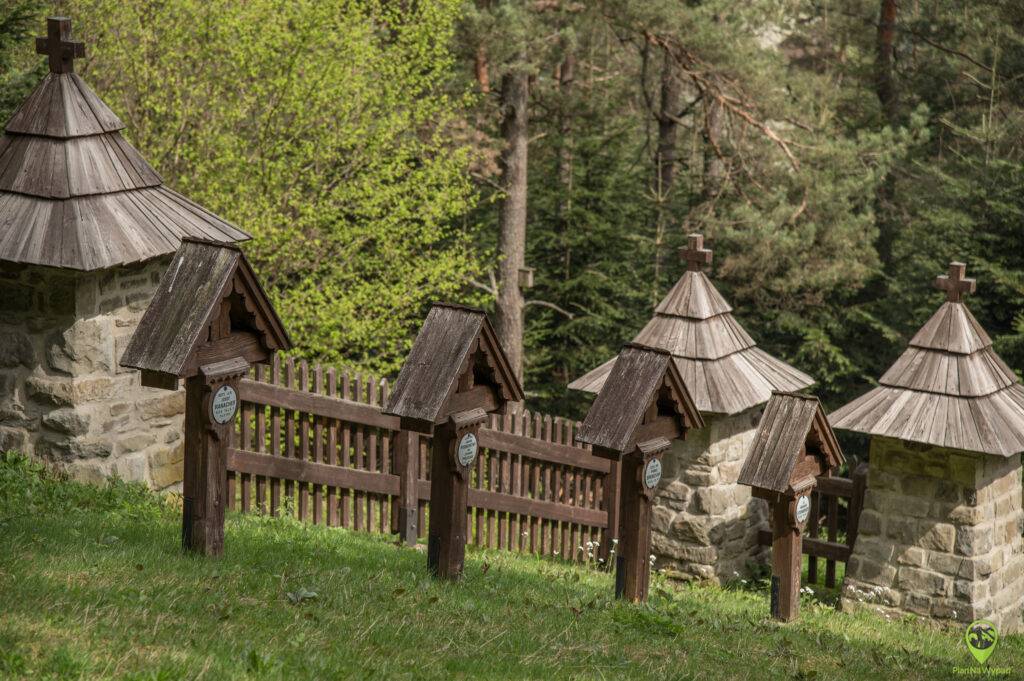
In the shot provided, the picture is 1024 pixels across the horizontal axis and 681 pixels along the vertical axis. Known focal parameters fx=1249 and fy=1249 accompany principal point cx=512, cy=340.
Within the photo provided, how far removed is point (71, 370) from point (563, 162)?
16.4 meters

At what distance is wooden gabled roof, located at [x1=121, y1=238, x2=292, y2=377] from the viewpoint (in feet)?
22.4

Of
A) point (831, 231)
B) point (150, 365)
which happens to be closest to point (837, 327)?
point (831, 231)


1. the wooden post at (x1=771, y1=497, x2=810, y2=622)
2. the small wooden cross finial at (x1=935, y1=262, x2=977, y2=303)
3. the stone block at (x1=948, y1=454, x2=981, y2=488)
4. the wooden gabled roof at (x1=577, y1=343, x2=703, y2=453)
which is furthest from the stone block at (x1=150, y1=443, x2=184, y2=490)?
the small wooden cross finial at (x1=935, y1=262, x2=977, y2=303)

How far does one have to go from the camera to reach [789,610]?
358 inches

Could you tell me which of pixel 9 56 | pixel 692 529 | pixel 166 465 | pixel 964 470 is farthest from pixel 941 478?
pixel 9 56

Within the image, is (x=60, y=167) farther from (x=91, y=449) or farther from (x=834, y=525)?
(x=834, y=525)

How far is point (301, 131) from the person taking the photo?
16.1 m

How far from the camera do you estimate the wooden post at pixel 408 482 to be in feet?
33.8

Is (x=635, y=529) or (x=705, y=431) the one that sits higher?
(x=705, y=431)

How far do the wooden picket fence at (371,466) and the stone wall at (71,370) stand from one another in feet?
3.36

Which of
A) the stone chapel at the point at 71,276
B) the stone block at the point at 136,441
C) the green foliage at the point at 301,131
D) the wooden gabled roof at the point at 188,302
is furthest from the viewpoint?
the green foliage at the point at 301,131

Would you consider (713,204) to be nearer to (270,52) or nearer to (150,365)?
(270,52)

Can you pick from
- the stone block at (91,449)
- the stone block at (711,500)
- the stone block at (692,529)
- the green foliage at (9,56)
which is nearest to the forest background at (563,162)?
the green foliage at (9,56)

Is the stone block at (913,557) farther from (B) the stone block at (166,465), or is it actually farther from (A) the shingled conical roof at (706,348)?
(B) the stone block at (166,465)
